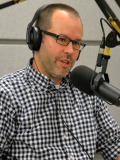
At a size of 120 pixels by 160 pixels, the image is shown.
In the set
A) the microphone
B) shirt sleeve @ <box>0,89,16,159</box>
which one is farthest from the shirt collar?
the microphone

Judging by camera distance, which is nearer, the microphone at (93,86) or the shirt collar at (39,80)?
the microphone at (93,86)

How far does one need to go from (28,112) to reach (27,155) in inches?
5.7

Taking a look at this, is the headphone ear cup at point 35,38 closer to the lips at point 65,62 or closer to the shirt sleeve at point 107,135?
the lips at point 65,62

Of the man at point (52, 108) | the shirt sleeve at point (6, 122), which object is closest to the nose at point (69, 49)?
the man at point (52, 108)

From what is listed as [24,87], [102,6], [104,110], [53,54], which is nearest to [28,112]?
[24,87]

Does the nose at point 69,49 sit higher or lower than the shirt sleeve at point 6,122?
higher

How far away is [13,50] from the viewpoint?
1.56 meters

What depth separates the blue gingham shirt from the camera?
36.5 inches

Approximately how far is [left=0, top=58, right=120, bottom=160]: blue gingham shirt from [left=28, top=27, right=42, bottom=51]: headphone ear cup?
83 mm

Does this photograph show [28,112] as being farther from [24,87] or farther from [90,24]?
[90,24]

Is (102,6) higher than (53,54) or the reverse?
higher

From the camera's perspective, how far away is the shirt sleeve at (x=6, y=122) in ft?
2.94

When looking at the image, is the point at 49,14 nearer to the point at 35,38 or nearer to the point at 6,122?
the point at 35,38

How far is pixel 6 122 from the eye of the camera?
2.97 feet
